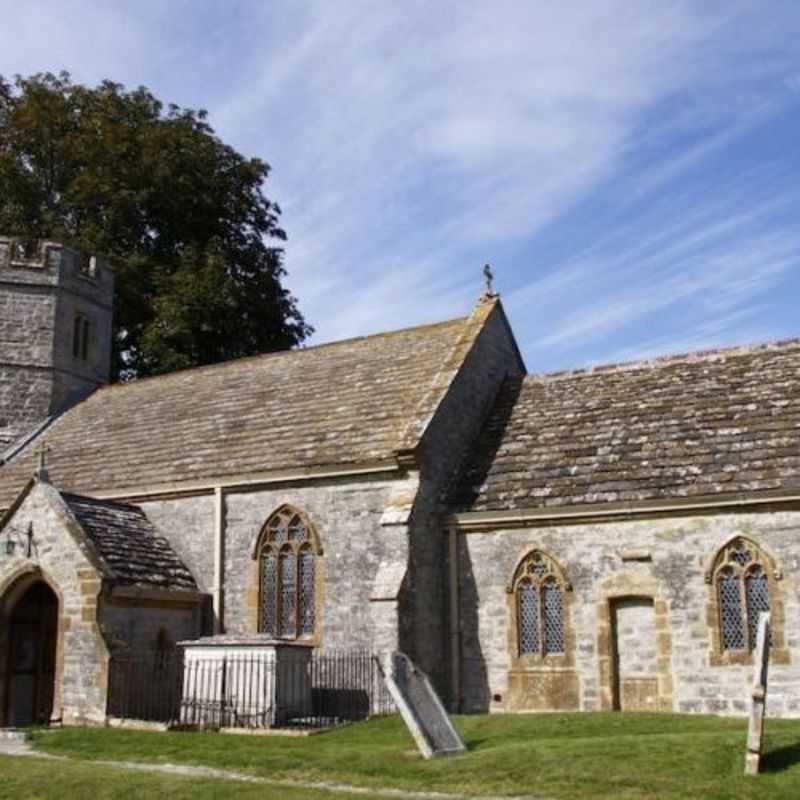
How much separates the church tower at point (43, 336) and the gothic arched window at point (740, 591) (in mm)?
20793

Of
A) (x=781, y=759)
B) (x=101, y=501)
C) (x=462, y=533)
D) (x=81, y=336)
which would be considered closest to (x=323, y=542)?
(x=462, y=533)

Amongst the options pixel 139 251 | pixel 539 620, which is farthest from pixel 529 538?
pixel 139 251

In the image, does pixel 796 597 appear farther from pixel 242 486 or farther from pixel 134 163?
pixel 134 163

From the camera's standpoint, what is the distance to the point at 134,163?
146ft

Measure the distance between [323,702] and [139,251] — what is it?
27202mm

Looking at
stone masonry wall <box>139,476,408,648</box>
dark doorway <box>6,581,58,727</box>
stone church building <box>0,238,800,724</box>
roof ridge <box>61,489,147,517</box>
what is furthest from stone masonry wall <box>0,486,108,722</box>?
stone masonry wall <box>139,476,408,648</box>

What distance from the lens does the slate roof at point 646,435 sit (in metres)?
20.4

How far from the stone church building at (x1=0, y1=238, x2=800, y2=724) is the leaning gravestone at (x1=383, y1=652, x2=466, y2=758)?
3.92m

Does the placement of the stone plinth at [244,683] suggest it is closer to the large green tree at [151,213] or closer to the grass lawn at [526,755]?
the grass lawn at [526,755]

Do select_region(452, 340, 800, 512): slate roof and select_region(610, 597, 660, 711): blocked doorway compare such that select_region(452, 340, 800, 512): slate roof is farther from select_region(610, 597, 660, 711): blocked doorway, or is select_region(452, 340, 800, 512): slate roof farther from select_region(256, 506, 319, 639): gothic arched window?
select_region(256, 506, 319, 639): gothic arched window

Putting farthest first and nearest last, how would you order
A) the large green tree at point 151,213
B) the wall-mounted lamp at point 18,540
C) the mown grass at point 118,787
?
the large green tree at point 151,213, the wall-mounted lamp at point 18,540, the mown grass at point 118,787

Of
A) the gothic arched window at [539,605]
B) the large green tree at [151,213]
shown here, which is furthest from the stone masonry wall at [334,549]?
the large green tree at [151,213]

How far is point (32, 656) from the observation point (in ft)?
79.3

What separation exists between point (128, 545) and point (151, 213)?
24.5 metres
